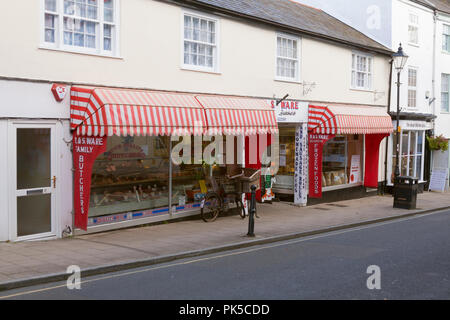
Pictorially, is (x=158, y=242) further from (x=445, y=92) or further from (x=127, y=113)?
(x=445, y=92)

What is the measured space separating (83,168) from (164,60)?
361cm

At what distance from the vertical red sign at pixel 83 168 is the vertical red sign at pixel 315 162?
28.0ft

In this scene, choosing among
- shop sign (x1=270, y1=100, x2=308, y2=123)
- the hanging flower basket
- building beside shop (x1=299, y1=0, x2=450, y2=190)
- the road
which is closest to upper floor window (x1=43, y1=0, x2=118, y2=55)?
the road

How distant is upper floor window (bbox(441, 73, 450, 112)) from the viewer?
A: 25.3 m

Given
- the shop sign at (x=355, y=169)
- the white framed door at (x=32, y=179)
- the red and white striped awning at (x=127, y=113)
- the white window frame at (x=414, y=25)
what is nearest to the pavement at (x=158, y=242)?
the white framed door at (x=32, y=179)

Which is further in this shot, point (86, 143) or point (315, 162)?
point (315, 162)

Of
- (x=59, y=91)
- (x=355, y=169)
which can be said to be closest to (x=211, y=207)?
(x=59, y=91)

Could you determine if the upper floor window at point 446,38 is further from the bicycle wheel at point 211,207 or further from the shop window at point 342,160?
the bicycle wheel at point 211,207

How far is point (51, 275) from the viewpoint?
25.4 feet

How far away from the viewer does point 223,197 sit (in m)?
14.5

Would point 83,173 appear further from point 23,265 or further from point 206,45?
point 206,45

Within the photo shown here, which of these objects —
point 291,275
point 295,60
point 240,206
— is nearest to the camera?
point 291,275
